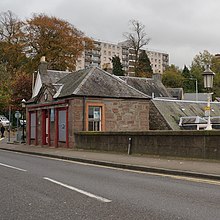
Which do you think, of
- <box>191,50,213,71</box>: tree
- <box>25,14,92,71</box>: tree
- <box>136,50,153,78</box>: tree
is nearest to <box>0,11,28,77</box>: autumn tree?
<box>25,14,92,71</box>: tree

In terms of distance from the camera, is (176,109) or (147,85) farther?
(147,85)

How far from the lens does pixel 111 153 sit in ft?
70.4

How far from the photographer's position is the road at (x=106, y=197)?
7167mm

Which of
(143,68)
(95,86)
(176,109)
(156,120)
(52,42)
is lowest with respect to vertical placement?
(156,120)

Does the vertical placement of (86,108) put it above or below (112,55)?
below

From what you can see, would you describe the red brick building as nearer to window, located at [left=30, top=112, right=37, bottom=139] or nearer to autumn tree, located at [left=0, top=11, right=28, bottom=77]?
window, located at [left=30, top=112, right=37, bottom=139]

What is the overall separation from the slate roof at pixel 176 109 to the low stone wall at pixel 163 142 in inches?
438

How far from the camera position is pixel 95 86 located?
28.1m

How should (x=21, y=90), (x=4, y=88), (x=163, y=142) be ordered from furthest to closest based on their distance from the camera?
(x=4, y=88) → (x=21, y=90) → (x=163, y=142)

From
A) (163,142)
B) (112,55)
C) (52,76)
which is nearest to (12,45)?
(52,76)

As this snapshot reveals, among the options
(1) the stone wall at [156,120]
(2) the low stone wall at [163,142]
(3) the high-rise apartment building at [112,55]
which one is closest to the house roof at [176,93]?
(1) the stone wall at [156,120]

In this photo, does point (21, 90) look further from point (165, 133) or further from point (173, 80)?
point (173, 80)

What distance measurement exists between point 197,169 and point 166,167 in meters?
1.32

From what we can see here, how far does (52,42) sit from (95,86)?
35991 mm
